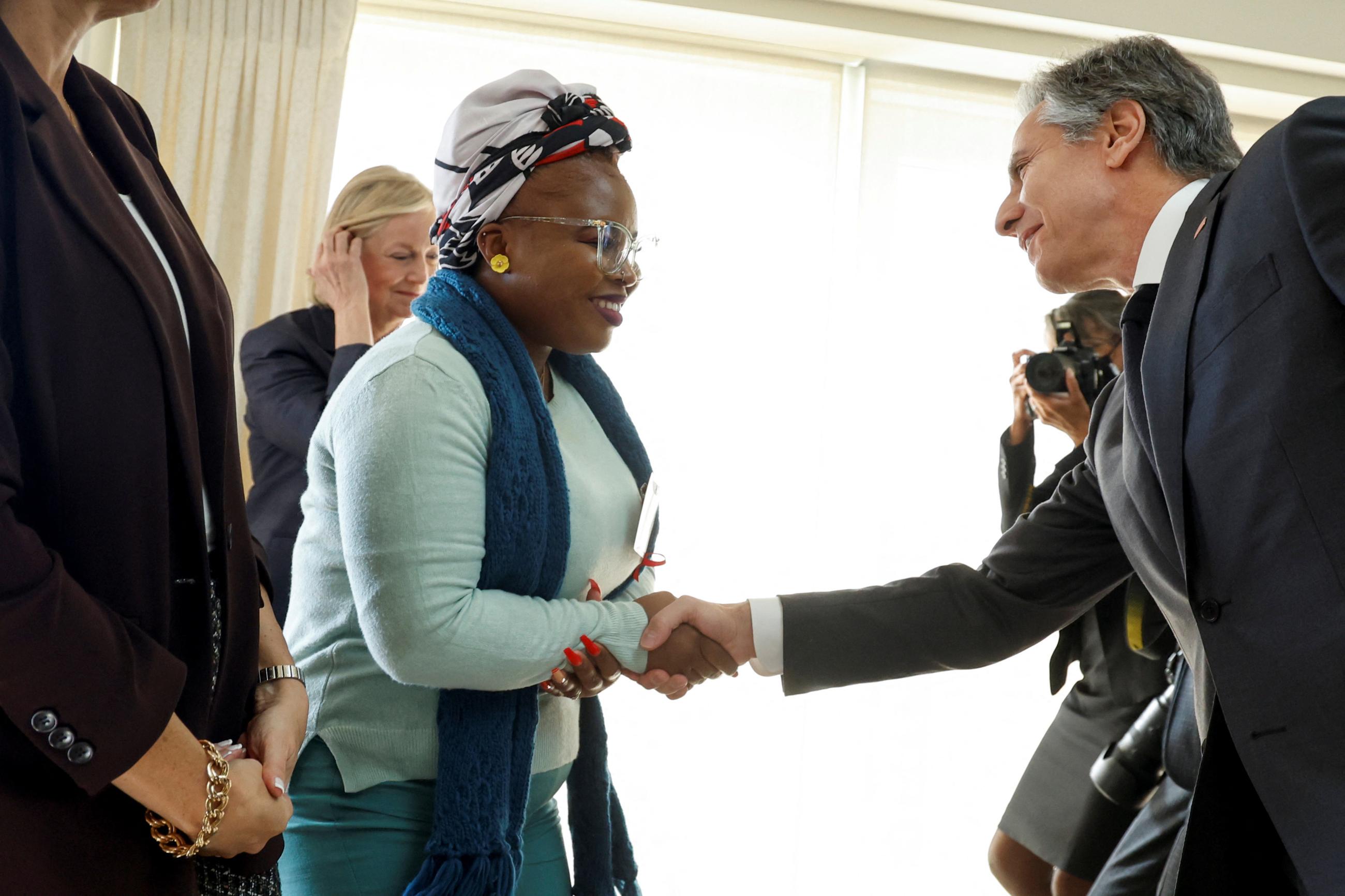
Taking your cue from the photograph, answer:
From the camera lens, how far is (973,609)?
1.83 metres

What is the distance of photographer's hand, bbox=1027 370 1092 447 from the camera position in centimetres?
284

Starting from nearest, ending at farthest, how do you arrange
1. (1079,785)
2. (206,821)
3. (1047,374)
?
(206,821) → (1079,785) → (1047,374)

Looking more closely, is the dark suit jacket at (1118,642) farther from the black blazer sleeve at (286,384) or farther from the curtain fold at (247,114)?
the curtain fold at (247,114)

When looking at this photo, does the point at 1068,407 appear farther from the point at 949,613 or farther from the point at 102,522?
the point at 102,522

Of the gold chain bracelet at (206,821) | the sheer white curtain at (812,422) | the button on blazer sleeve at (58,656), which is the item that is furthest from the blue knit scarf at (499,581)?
the sheer white curtain at (812,422)

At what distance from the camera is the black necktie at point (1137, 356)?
1.32m

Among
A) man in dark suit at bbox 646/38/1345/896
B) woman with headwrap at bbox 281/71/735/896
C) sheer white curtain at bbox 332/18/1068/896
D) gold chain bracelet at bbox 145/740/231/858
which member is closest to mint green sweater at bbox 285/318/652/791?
woman with headwrap at bbox 281/71/735/896

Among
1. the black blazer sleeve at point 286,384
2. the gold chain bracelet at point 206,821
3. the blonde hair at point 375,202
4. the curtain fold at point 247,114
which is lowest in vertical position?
the gold chain bracelet at point 206,821

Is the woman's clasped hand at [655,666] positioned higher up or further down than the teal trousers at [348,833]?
higher up

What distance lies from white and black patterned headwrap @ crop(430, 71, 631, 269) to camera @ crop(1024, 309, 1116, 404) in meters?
1.63

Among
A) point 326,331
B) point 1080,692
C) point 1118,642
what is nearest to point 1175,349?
point 1118,642

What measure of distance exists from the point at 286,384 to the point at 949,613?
1523 millimetres

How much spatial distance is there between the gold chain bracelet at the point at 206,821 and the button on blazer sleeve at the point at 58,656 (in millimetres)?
90

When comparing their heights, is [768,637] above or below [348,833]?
above
